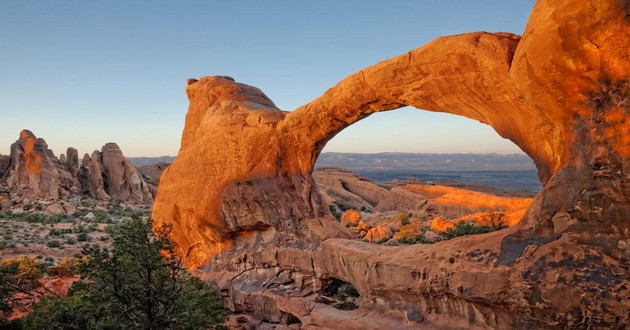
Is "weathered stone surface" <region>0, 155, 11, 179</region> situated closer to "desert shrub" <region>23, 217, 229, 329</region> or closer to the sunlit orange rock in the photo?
the sunlit orange rock

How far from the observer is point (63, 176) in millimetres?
45062

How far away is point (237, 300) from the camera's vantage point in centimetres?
1202

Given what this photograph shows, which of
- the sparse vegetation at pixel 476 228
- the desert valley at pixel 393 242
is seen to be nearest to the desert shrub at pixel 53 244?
the desert valley at pixel 393 242

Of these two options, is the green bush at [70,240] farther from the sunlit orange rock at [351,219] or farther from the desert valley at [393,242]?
the sunlit orange rock at [351,219]

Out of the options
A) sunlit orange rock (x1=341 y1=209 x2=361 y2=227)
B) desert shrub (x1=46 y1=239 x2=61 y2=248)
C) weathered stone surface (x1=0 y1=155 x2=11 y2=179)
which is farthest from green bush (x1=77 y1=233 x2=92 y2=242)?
weathered stone surface (x1=0 y1=155 x2=11 y2=179)

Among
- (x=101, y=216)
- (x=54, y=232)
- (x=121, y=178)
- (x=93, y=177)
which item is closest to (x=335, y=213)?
(x=101, y=216)

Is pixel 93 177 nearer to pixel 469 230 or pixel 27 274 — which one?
pixel 27 274

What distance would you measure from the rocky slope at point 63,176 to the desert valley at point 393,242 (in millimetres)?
28938

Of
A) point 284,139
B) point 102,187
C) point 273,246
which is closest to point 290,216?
point 273,246

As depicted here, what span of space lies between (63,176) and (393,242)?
43.6m

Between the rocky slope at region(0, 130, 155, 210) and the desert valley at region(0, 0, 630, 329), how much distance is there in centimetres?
2894

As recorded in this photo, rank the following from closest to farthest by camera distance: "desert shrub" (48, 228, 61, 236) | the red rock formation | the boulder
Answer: "desert shrub" (48, 228, 61, 236), the boulder, the red rock formation

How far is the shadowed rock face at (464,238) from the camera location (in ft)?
17.1

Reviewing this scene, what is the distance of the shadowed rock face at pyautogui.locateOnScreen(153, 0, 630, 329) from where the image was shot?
17.1ft
